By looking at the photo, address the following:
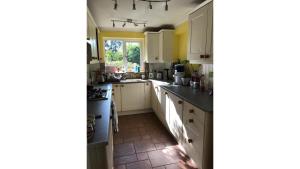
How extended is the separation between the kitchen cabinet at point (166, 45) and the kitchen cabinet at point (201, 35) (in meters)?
1.34

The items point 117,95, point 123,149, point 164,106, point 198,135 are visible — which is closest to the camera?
point 198,135

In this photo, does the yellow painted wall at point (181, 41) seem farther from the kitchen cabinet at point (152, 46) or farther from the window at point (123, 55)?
the window at point (123, 55)

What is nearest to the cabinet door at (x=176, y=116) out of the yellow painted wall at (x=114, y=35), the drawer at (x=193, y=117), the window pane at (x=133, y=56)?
the drawer at (x=193, y=117)

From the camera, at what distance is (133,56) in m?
4.54

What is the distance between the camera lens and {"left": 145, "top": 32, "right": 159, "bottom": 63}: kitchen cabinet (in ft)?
13.1

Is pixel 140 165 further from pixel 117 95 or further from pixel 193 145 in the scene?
pixel 117 95

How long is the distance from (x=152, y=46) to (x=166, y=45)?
1.29 feet

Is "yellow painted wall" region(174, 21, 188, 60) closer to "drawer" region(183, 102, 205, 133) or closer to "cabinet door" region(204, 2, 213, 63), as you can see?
"cabinet door" region(204, 2, 213, 63)

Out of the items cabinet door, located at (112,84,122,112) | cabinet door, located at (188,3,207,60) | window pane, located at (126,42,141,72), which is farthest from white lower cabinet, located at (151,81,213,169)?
window pane, located at (126,42,141,72)

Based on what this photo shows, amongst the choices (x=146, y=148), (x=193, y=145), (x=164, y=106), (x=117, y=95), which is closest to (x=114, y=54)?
(x=117, y=95)

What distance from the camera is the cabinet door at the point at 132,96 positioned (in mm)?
3891

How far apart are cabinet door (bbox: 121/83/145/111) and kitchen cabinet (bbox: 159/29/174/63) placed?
857 millimetres

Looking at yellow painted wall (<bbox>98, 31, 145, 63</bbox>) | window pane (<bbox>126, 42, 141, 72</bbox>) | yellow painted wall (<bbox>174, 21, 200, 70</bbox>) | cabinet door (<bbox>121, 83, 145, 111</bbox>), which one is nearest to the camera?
yellow painted wall (<bbox>174, 21, 200, 70</bbox>)
